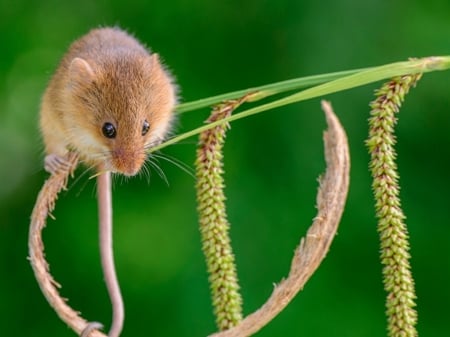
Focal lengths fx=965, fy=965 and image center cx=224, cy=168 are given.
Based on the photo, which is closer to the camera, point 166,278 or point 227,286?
point 227,286

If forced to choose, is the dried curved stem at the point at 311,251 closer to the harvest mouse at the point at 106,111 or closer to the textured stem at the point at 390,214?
the textured stem at the point at 390,214

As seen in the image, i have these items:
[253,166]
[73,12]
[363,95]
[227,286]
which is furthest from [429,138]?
[227,286]

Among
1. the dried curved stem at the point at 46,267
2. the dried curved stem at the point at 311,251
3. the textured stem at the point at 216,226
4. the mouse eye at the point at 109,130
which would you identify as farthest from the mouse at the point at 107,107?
the dried curved stem at the point at 311,251

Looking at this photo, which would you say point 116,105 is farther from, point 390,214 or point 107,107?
point 390,214

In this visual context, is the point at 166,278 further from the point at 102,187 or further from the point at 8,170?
the point at 102,187

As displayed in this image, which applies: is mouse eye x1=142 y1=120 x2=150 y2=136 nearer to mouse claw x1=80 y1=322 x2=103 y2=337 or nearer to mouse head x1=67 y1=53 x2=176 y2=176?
mouse head x1=67 y1=53 x2=176 y2=176

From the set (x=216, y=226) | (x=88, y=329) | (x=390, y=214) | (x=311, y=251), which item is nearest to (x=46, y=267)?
(x=88, y=329)

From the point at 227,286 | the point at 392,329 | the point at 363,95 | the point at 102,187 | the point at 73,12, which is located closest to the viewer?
the point at 392,329
